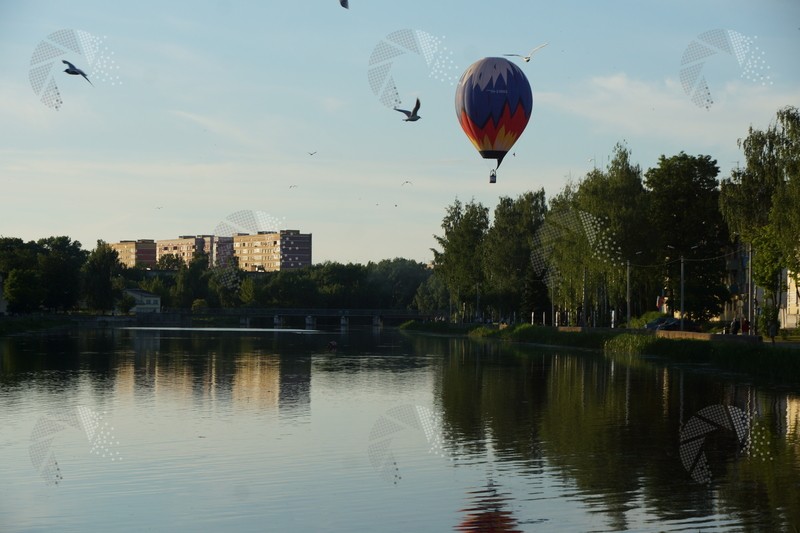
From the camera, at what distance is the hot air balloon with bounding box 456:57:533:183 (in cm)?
4934

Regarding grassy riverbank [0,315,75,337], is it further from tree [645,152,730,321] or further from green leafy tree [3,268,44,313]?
tree [645,152,730,321]

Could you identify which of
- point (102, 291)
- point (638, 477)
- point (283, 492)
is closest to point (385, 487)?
point (283, 492)

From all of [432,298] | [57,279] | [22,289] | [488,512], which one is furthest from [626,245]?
[432,298]

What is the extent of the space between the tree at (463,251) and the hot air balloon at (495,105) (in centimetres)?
8800

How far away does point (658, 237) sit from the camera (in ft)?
294

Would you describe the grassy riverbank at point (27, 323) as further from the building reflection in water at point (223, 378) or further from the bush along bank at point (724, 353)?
the bush along bank at point (724, 353)

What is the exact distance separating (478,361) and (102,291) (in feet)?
407

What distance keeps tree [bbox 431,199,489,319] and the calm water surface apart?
85.8 metres

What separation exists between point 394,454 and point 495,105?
24421mm

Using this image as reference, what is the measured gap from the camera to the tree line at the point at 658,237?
69688 millimetres

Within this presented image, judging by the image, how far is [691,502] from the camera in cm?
2203

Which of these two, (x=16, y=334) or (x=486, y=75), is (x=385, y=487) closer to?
(x=486, y=75)

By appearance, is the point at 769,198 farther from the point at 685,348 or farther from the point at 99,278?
the point at 99,278

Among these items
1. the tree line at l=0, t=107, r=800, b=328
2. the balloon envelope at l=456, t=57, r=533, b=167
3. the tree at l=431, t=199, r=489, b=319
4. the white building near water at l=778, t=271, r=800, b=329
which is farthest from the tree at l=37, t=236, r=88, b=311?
the balloon envelope at l=456, t=57, r=533, b=167
